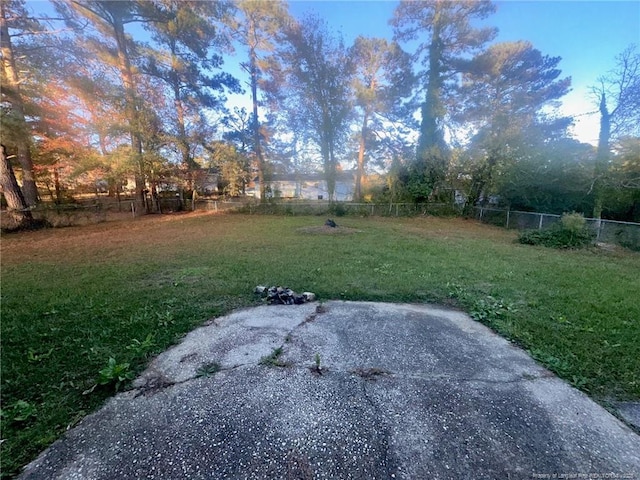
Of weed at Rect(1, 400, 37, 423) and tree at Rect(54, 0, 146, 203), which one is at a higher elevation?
tree at Rect(54, 0, 146, 203)

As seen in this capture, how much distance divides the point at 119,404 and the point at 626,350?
417 cm

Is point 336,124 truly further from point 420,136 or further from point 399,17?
point 399,17

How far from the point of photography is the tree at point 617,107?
25.5 feet

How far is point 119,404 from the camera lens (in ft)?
5.92

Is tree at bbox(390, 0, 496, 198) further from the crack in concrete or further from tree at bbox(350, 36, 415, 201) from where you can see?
Result: the crack in concrete

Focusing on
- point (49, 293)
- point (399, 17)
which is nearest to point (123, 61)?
point (49, 293)

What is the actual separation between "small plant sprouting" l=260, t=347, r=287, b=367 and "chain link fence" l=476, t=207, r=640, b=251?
980 centimetres

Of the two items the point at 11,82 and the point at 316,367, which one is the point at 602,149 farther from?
the point at 11,82

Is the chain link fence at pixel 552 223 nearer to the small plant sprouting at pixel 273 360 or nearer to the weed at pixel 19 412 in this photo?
the small plant sprouting at pixel 273 360

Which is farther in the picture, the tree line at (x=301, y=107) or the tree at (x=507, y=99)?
the tree at (x=507, y=99)

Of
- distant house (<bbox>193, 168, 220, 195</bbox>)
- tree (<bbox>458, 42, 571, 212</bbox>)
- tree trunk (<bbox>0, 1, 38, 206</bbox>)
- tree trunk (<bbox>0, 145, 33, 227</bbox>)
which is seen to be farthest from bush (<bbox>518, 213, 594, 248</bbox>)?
tree trunk (<bbox>0, 145, 33, 227</bbox>)

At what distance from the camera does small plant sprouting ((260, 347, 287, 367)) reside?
87.4 inches

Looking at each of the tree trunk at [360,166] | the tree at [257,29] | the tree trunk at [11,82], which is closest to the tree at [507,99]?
the tree trunk at [360,166]

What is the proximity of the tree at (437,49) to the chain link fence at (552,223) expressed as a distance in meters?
3.21
